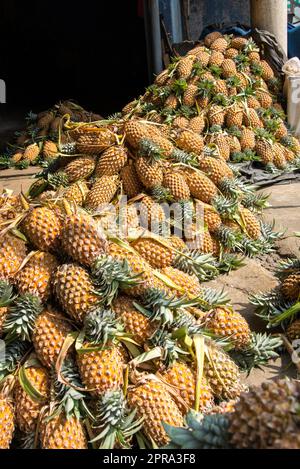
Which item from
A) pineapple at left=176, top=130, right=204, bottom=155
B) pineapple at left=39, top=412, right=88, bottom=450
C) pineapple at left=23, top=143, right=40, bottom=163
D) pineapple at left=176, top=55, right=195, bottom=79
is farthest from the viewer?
pineapple at left=23, top=143, right=40, bottom=163

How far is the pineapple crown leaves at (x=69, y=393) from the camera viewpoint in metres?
1.87

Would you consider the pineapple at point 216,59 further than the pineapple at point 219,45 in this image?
No

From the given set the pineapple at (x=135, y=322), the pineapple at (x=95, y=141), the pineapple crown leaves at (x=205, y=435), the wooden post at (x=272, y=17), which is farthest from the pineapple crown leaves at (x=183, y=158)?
the wooden post at (x=272, y=17)

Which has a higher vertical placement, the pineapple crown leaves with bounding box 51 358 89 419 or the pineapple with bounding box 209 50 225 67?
the pineapple with bounding box 209 50 225 67

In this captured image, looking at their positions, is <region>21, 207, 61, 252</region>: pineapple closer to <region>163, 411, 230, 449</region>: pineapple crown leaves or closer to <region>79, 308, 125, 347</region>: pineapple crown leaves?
<region>79, 308, 125, 347</region>: pineapple crown leaves

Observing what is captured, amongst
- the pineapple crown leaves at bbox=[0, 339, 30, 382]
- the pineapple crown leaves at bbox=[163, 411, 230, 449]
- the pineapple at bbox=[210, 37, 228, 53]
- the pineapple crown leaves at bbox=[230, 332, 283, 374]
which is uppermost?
the pineapple at bbox=[210, 37, 228, 53]

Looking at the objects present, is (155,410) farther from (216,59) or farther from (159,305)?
(216,59)

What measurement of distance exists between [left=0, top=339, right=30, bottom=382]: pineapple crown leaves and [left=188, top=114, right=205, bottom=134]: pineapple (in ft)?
12.7

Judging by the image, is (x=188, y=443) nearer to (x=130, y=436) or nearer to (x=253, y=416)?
(x=253, y=416)

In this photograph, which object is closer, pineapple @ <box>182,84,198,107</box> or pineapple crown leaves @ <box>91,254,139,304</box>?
pineapple crown leaves @ <box>91,254,139,304</box>

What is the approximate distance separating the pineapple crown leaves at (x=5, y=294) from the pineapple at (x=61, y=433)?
527 mm

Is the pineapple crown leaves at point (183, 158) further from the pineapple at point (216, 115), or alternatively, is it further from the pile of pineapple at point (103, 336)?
the pineapple at point (216, 115)

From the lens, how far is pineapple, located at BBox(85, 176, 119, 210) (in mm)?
3484

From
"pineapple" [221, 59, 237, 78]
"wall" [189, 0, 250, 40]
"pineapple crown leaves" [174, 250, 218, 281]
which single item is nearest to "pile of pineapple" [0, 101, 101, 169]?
"pineapple" [221, 59, 237, 78]
